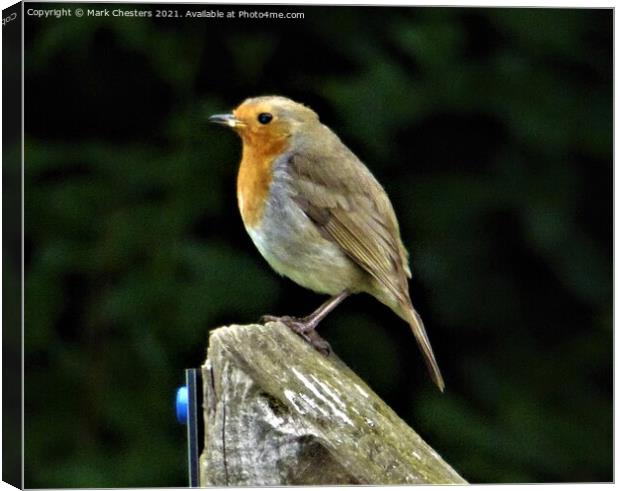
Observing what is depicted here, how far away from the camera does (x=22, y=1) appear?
4961 mm

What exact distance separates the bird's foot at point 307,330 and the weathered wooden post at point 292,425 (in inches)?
12.9

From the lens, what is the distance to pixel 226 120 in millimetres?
5160

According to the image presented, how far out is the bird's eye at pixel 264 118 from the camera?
5184 mm

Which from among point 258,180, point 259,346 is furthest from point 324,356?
point 258,180

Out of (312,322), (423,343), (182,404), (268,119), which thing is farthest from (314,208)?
(182,404)

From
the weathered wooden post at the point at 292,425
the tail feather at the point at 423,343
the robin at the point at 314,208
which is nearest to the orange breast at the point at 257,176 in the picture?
the robin at the point at 314,208

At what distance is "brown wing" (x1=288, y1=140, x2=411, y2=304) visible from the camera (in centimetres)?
512

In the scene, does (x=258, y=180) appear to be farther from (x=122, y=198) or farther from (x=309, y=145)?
(x=122, y=198)

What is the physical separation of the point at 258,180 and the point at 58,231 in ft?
2.97

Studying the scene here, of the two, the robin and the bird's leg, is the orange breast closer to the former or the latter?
the robin

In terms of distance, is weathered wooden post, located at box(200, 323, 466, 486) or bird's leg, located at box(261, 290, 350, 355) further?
bird's leg, located at box(261, 290, 350, 355)

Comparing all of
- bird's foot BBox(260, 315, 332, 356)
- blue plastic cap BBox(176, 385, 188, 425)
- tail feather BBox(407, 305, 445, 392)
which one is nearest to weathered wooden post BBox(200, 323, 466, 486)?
blue plastic cap BBox(176, 385, 188, 425)

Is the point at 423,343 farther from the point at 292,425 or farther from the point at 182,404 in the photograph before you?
the point at 292,425

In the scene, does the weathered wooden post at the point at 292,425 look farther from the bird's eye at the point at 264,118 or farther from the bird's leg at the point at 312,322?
the bird's eye at the point at 264,118
